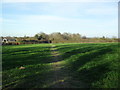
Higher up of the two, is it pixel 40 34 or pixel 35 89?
pixel 40 34

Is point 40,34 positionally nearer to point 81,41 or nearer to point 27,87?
point 81,41

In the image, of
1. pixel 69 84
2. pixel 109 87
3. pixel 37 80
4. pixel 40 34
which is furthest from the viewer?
pixel 40 34

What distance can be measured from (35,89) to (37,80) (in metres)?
1.15

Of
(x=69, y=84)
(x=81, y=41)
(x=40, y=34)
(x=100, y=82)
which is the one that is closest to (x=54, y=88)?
(x=69, y=84)

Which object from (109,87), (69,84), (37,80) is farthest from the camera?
(37,80)

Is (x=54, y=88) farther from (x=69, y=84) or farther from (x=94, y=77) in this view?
(x=94, y=77)

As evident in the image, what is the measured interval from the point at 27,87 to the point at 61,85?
1.37m

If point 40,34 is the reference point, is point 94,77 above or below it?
below

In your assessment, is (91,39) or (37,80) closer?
(37,80)

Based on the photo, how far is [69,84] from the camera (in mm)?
5723

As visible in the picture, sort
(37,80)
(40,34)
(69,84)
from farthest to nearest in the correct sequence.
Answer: (40,34)
(37,80)
(69,84)

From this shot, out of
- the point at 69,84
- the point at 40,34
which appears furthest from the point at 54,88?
the point at 40,34

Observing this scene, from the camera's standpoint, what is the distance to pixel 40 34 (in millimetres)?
67500

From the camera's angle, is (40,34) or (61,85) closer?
(61,85)
